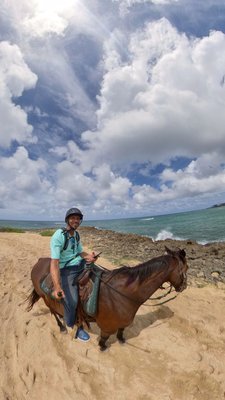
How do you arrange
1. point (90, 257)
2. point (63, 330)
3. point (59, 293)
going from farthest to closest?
point (63, 330)
point (90, 257)
point (59, 293)

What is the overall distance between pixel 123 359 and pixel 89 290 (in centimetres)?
172

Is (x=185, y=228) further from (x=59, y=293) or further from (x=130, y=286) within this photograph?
(x=59, y=293)

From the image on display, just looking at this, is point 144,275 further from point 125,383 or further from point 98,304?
point 125,383

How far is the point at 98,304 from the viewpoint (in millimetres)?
5176

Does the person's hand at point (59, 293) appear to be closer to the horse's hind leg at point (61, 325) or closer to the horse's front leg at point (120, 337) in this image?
the horse's hind leg at point (61, 325)

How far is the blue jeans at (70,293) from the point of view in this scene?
204 inches

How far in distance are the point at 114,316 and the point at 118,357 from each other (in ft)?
3.67

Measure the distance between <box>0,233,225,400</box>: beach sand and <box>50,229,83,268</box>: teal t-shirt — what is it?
6.83ft

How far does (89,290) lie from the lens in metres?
5.28

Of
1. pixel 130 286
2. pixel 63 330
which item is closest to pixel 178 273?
pixel 130 286

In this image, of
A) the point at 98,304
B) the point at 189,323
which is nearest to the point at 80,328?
the point at 98,304

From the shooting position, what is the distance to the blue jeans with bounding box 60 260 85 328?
204 inches

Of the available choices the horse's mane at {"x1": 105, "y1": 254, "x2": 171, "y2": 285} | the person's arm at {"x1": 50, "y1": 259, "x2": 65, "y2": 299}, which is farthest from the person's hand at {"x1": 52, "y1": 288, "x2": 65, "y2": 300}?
the horse's mane at {"x1": 105, "y1": 254, "x2": 171, "y2": 285}

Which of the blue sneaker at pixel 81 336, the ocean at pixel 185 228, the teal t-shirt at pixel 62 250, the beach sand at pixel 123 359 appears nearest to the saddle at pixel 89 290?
the teal t-shirt at pixel 62 250
